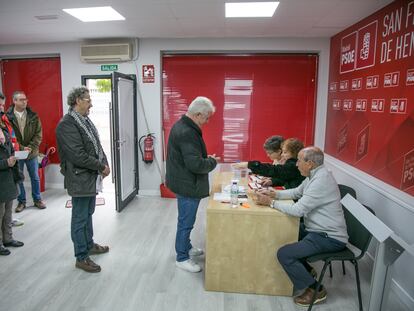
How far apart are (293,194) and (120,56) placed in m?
3.33

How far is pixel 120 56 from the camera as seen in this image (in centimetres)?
449

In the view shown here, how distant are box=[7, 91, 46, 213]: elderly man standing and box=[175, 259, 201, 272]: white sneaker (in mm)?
2486

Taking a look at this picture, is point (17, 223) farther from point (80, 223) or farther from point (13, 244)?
point (80, 223)

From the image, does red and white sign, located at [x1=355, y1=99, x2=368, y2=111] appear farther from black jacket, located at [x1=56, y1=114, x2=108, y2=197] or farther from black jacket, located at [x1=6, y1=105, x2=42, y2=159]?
black jacket, located at [x1=6, y1=105, x2=42, y2=159]

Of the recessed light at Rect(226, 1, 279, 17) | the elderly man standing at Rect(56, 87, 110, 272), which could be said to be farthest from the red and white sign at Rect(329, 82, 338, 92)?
the elderly man standing at Rect(56, 87, 110, 272)

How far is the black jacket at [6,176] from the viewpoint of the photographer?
2.74m

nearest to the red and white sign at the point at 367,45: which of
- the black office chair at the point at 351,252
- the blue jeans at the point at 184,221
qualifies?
the black office chair at the point at 351,252

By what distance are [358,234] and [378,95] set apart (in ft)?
4.74

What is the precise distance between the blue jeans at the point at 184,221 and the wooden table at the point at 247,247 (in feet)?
0.66

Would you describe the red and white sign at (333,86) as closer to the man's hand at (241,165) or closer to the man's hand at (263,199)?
the man's hand at (241,165)

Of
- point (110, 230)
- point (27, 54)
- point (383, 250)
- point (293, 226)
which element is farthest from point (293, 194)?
point (27, 54)

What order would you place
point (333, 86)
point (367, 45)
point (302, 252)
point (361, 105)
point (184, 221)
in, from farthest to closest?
point (333, 86)
point (361, 105)
point (367, 45)
point (184, 221)
point (302, 252)

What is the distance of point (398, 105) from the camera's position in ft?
8.45

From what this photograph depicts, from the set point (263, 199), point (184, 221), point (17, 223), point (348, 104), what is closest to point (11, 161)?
point (17, 223)
